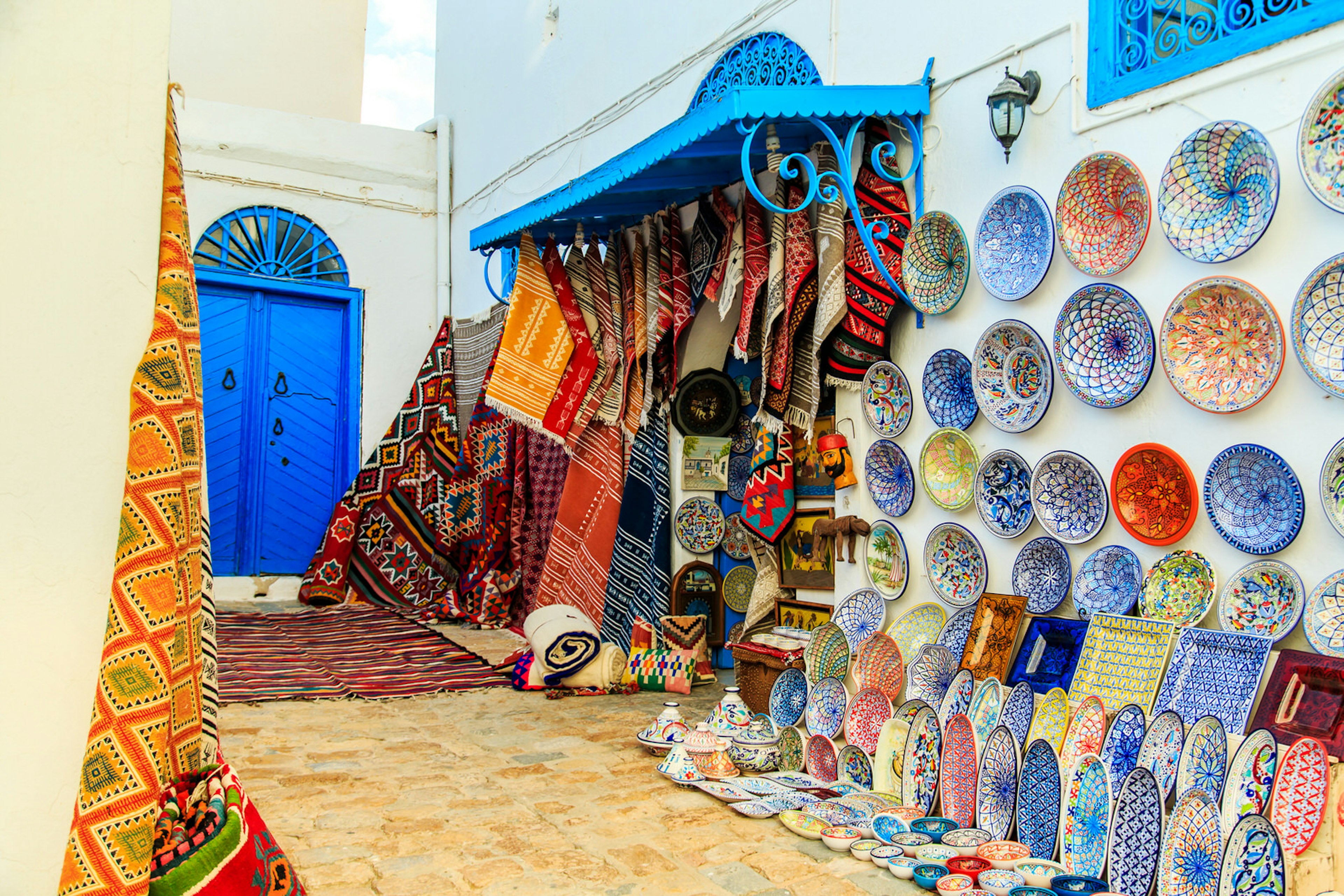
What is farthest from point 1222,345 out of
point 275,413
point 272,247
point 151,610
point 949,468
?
point 272,247

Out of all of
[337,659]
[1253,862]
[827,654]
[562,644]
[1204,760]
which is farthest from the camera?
[337,659]

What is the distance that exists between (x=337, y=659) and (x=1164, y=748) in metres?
4.38

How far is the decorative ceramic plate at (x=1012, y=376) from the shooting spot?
3.09m

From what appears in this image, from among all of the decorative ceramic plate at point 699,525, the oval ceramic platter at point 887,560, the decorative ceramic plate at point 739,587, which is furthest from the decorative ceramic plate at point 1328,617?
the decorative ceramic plate at point 699,525

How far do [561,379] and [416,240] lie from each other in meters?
3.68

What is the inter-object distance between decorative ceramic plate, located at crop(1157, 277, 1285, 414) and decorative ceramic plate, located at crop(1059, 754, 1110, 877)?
1.00 meters

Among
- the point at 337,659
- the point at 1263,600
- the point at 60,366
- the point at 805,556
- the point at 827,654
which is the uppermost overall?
the point at 60,366

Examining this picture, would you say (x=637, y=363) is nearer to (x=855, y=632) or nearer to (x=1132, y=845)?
(x=855, y=632)

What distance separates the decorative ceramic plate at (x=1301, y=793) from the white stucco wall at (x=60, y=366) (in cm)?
230

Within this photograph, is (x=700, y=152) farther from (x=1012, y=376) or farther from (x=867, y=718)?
(x=867, y=718)

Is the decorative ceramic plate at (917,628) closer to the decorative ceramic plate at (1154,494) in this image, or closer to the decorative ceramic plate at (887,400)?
the decorative ceramic plate at (887,400)

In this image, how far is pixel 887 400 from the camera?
369 centimetres

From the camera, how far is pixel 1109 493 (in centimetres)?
290

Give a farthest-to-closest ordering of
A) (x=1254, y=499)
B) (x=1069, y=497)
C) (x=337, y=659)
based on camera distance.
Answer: (x=337, y=659) < (x=1069, y=497) < (x=1254, y=499)
